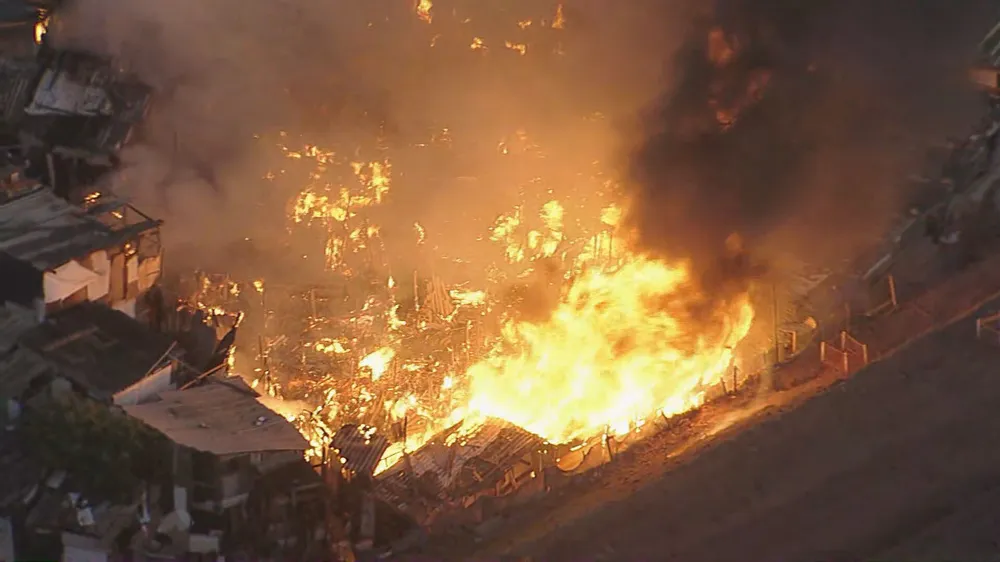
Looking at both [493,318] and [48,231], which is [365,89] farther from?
[48,231]

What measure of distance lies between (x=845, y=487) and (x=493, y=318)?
7.99 metres

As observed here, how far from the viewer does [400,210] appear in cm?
1981

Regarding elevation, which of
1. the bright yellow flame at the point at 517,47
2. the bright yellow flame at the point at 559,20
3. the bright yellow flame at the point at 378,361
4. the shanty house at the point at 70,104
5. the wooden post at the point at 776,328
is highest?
the bright yellow flame at the point at 559,20

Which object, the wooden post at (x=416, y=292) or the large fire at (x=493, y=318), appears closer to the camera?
the large fire at (x=493, y=318)

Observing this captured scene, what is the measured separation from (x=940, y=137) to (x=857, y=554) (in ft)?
36.7

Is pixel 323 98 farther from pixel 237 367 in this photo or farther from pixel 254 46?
pixel 237 367

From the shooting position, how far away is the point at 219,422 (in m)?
12.7

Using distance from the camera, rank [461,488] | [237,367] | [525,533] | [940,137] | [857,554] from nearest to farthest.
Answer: [857,554] → [525,533] → [461,488] → [237,367] → [940,137]

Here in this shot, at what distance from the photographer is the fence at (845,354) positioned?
16.6 metres

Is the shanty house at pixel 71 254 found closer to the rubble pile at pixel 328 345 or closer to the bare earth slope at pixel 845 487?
the rubble pile at pixel 328 345

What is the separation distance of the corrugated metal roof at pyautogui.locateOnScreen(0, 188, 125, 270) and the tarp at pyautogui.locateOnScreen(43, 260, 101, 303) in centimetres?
14

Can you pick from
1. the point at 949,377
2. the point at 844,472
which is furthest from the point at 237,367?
the point at 949,377

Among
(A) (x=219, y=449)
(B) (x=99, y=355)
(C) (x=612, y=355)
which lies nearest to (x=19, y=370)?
(B) (x=99, y=355)

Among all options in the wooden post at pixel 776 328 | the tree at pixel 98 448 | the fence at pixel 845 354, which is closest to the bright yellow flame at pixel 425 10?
the wooden post at pixel 776 328
